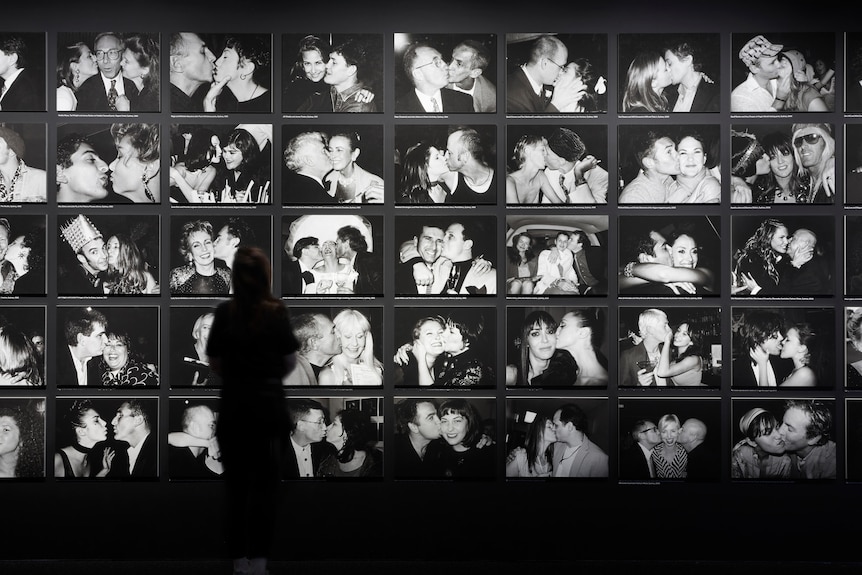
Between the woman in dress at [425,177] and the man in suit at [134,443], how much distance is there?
1902 millimetres

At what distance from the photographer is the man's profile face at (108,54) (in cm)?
412

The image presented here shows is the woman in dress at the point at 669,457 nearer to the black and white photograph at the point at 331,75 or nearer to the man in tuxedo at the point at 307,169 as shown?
the man in tuxedo at the point at 307,169

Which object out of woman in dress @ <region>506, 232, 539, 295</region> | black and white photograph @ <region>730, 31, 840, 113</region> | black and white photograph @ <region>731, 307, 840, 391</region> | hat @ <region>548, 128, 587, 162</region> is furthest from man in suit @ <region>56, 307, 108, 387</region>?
black and white photograph @ <region>730, 31, 840, 113</region>

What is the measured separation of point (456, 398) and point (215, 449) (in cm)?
138

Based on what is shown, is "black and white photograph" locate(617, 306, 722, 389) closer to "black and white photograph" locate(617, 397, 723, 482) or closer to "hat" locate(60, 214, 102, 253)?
"black and white photograph" locate(617, 397, 723, 482)

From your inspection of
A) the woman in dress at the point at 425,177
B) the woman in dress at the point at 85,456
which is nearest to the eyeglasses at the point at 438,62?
the woman in dress at the point at 425,177

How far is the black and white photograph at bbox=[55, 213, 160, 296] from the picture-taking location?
4133 millimetres

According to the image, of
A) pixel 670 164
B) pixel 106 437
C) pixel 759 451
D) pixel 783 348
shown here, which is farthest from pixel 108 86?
pixel 759 451

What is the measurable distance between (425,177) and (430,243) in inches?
14.6

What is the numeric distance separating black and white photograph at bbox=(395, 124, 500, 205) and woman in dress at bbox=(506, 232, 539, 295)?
0.28 m

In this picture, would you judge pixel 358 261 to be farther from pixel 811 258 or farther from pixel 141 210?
pixel 811 258

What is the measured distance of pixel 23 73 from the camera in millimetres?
4133

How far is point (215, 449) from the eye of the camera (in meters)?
4.14

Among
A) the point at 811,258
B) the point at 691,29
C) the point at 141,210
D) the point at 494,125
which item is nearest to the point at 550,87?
the point at 494,125
